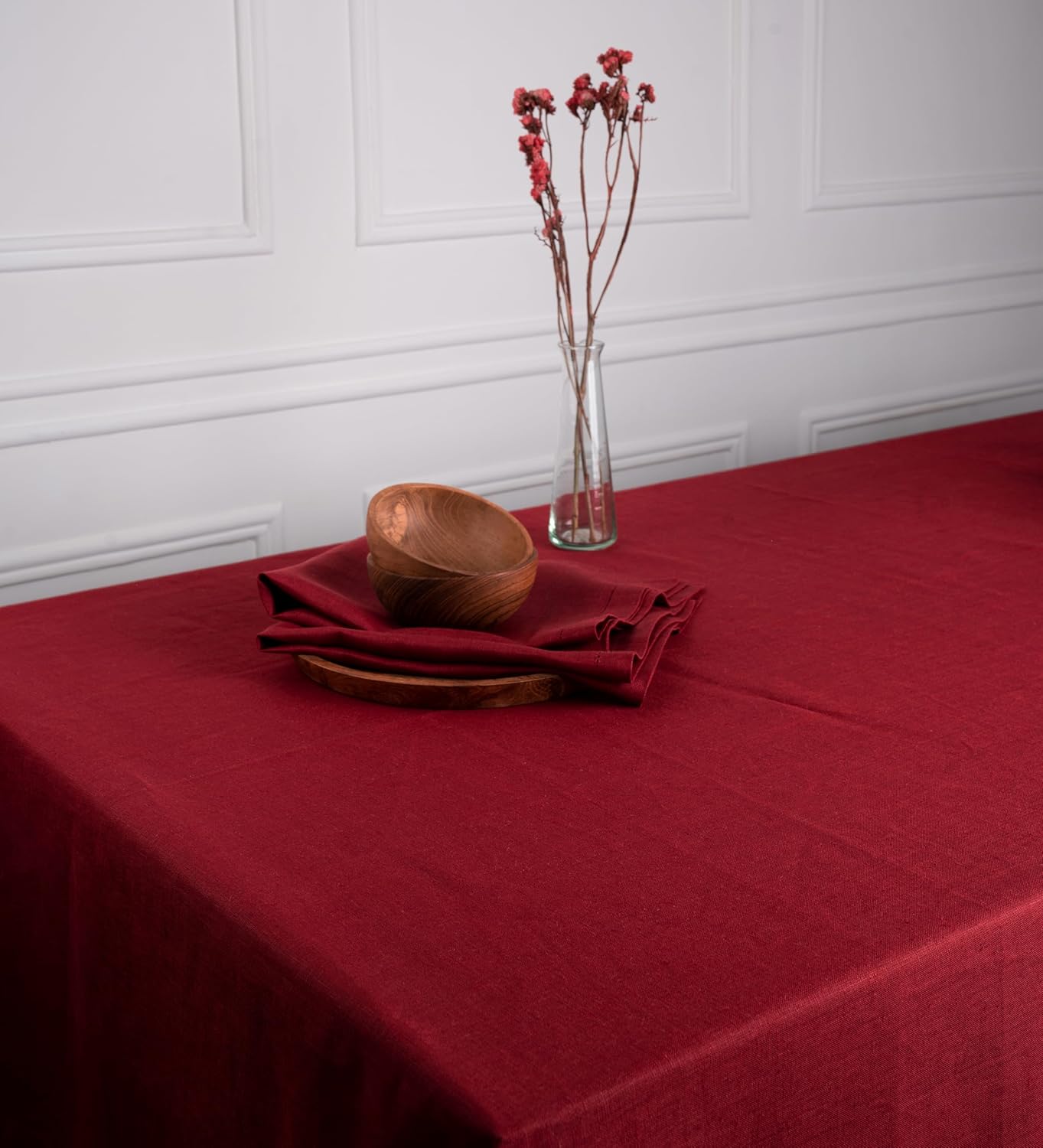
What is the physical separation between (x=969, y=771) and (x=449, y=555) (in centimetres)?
54

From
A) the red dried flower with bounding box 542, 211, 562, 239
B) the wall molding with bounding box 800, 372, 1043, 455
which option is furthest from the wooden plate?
the wall molding with bounding box 800, 372, 1043, 455

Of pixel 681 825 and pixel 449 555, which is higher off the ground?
pixel 449 555

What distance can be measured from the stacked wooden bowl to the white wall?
0.74 m

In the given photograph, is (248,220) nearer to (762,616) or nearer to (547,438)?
(547,438)

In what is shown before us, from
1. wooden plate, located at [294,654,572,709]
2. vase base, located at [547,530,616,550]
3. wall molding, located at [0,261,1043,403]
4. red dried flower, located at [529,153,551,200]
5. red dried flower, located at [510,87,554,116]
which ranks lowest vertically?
wooden plate, located at [294,654,572,709]

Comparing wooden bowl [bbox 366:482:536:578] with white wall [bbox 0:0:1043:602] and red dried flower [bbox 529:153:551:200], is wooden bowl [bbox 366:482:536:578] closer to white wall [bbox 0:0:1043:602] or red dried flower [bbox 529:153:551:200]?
red dried flower [bbox 529:153:551:200]

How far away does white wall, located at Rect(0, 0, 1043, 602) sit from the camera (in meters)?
1.82

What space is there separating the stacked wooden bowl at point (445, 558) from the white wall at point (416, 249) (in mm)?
742

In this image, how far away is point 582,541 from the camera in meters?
1.64

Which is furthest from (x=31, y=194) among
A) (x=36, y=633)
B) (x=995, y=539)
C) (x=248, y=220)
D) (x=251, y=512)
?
(x=995, y=539)

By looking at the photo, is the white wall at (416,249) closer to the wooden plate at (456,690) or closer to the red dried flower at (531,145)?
the red dried flower at (531,145)

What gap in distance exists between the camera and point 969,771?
997 mm

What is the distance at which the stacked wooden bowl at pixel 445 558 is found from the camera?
1189 mm

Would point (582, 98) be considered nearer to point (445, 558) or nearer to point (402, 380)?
point (445, 558)
